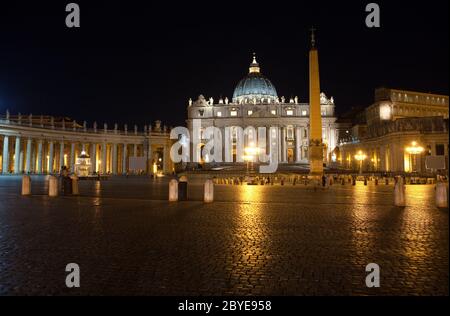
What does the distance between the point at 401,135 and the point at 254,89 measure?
63.7m

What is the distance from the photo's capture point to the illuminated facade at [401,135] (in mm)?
53375

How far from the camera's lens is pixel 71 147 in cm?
7144

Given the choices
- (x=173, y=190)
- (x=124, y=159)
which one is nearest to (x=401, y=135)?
(x=173, y=190)

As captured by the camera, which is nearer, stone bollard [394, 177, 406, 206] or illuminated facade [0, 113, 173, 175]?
stone bollard [394, 177, 406, 206]

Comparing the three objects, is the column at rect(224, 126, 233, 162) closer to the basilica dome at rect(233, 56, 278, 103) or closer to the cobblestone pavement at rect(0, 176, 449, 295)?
the basilica dome at rect(233, 56, 278, 103)

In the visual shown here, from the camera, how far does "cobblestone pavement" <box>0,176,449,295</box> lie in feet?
17.3

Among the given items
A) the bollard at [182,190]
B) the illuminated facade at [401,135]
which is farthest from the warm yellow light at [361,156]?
→ the bollard at [182,190]

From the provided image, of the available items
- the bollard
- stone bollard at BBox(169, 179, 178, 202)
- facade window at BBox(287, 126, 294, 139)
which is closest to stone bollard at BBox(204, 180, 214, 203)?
the bollard

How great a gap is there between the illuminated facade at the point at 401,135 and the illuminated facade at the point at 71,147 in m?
37.6

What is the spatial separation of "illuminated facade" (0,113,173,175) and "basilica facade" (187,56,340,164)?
2133 cm

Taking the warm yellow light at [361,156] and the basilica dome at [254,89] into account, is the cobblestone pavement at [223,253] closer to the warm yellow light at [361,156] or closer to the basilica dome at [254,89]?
the warm yellow light at [361,156]

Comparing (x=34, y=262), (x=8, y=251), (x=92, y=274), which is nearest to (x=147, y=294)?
(x=92, y=274)

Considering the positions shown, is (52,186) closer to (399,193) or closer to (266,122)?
(399,193)
